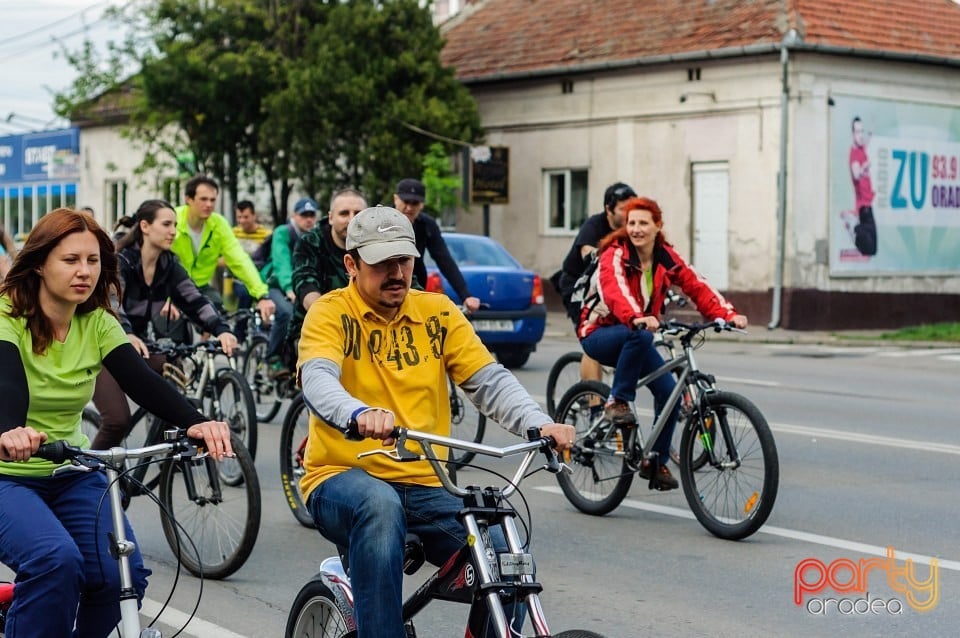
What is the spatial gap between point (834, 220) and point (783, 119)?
2.18 metres

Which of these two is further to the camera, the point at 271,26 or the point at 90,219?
Result: the point at 271,26

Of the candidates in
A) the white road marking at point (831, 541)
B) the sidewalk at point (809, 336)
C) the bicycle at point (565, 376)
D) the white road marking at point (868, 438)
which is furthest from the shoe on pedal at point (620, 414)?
the sidewalk at point (809, 336)

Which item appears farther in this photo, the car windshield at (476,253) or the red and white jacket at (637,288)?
the car windshield at (476,253)

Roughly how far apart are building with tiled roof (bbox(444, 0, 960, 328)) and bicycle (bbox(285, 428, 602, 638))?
914 inches

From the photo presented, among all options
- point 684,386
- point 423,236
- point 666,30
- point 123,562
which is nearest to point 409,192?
point 423,236

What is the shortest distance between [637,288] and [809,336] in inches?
683

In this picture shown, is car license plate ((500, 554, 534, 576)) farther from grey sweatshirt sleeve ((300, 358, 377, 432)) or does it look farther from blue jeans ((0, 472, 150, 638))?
blue jeans ((0, 472, 150, 638))

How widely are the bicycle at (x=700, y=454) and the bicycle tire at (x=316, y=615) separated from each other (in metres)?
3.27

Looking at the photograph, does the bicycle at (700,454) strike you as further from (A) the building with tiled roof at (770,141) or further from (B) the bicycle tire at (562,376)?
(A) the building with tiled roof at (770,141)

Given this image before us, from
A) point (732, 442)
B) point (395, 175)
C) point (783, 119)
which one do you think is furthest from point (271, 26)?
point (732, 442)

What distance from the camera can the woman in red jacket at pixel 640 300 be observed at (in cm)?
827

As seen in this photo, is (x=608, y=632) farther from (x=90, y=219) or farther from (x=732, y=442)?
(x=90, y=219)

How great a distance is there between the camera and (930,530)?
789 centimetres

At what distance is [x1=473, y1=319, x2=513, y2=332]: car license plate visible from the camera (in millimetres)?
17266
